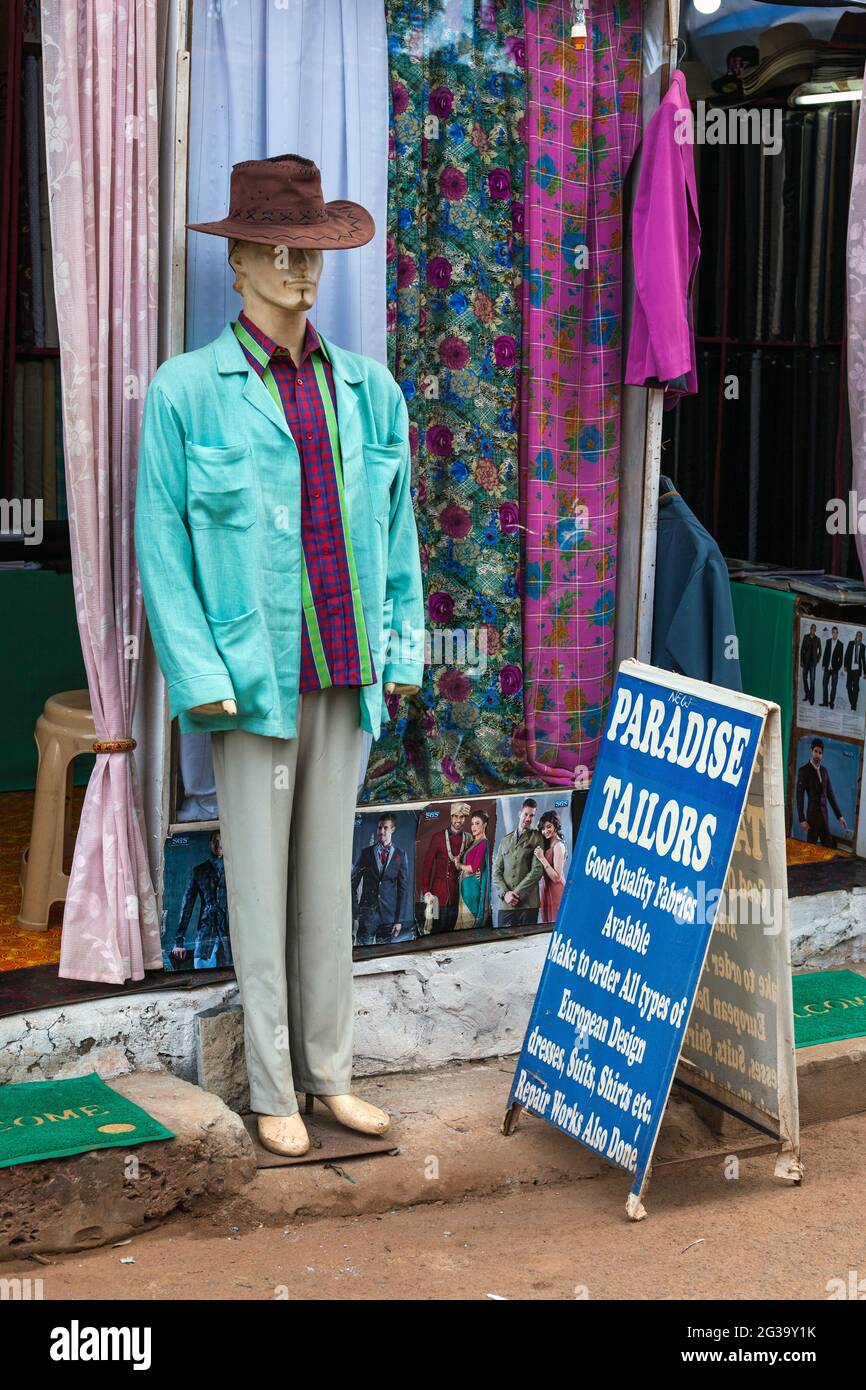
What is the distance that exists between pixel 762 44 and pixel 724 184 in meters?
0.75

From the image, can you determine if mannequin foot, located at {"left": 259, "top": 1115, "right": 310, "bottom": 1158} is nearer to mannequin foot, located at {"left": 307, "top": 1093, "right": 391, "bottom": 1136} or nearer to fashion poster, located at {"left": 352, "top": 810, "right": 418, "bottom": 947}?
mannequin foot, located at {"left": 307, "top": 1093, "right": 391, "bottom": 1136}

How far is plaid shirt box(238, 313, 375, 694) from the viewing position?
145 inches

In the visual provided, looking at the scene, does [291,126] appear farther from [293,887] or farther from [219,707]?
[293,887]

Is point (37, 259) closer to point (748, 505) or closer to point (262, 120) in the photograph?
point (262, 120)

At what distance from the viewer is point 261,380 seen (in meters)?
3.65

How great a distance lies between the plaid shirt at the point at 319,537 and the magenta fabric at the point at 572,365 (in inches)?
A: 36.3

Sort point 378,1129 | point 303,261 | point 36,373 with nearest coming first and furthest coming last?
point 303,261 < point 378,1129 < point 36,373

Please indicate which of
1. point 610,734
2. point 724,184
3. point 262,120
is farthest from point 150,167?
point 724,184

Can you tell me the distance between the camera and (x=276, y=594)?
364 centimetres

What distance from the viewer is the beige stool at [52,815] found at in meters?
4.38

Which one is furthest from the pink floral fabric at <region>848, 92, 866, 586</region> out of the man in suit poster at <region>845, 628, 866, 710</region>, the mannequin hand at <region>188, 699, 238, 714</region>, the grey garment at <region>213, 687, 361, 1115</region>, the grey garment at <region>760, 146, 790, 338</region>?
the mannequin hand at <region>188, 699, 238, 714</region>

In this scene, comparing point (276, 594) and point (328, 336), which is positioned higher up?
point (328, 336)

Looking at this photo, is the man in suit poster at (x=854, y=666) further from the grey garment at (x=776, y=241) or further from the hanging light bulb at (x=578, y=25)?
the hanging light bulb at (x=578, y=25)

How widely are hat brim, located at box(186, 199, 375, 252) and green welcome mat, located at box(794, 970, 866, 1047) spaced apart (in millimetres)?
2386
